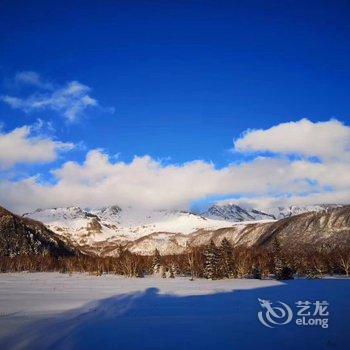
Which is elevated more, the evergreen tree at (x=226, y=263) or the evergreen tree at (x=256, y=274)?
the evergreen tree at (x=226, y=263)

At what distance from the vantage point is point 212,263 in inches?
4835

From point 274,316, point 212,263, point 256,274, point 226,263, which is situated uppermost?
point 212,263

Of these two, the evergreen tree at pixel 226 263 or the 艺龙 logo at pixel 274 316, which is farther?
the evergreen tree at pixel 226 263

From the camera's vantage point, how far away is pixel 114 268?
179 m

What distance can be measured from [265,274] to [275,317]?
107 m

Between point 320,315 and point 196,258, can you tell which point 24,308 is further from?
point 196,258

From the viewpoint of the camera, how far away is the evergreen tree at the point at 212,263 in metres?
121

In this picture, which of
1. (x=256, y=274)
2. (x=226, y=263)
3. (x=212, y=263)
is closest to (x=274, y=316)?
(x=212, y=263)

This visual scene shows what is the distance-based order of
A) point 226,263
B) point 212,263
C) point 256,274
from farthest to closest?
point 226,263 < point 256,274 < point 212,263

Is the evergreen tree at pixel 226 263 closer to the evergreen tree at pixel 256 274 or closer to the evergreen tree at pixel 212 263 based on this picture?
the evergreen tree at pixel 212 263

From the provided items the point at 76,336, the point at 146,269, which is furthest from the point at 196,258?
the point at 76,336

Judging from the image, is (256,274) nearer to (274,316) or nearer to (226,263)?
(226,263)

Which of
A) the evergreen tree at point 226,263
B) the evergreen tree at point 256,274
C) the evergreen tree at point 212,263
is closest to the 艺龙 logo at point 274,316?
the evergreen tree at point 212,263

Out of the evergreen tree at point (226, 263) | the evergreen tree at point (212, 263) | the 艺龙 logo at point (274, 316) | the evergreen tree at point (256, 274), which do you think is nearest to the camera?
the 艺龙 logo at point (274, 316)
